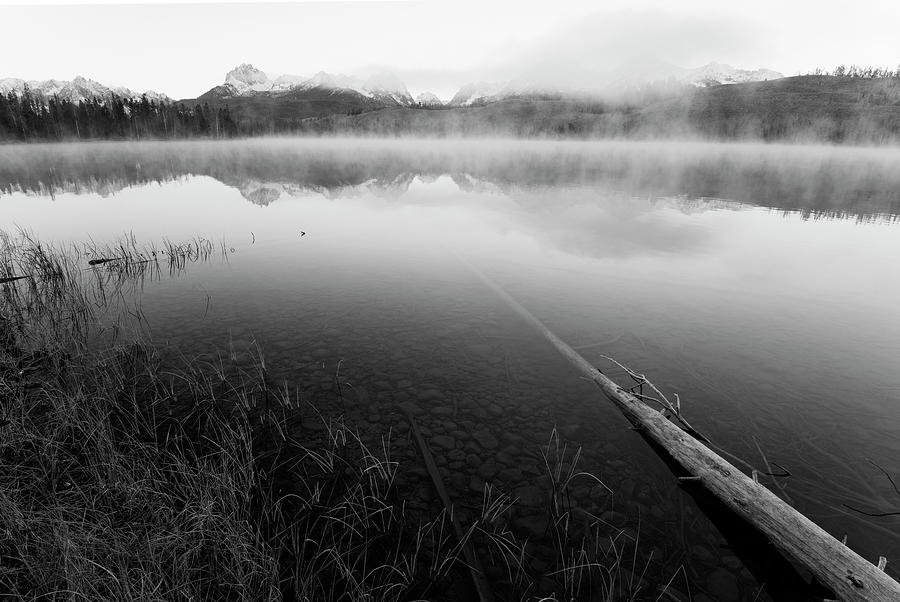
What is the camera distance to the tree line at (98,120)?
125 metres

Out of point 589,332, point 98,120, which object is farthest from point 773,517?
point 98,120

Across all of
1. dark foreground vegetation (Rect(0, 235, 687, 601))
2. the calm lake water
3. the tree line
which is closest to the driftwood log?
the calm lake water

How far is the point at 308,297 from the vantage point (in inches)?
573

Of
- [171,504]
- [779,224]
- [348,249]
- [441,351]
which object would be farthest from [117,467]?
[779,224]

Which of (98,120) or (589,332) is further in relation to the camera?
(98,120)

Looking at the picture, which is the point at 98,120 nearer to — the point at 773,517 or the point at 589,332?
the point at 589,332

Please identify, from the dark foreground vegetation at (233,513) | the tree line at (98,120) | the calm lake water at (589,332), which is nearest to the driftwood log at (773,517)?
the calm lake water at (589,332)

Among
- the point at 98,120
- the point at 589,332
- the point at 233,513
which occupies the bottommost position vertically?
the point at 589,332

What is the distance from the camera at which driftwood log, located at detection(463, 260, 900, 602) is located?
426 cm

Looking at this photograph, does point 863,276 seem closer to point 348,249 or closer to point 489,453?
point 489,453

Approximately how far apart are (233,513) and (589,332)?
31.9 feet

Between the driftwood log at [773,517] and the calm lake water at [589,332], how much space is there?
1.82ft

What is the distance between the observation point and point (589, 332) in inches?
480

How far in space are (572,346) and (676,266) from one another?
33.7ft
